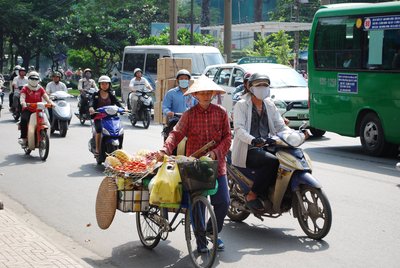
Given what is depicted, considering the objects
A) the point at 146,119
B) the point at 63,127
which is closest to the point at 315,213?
the point at 63,127

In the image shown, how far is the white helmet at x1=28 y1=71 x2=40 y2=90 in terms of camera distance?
15.1m

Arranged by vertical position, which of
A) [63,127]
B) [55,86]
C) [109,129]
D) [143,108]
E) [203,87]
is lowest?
[63,127]

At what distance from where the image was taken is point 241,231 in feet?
27.9

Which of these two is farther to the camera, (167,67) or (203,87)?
(167,67)

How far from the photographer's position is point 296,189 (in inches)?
307

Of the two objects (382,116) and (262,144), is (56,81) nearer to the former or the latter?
(382,116)

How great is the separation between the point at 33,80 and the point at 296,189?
8608 mm

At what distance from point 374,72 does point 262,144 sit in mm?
7778

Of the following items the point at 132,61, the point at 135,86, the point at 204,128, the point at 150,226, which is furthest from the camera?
the point at 132,61

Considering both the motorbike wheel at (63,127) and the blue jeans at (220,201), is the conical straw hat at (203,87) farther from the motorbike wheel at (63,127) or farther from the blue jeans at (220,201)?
the motorbike wheel at (63,127)

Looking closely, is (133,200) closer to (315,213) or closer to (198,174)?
(198,174)

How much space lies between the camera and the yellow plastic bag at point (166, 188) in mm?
6633

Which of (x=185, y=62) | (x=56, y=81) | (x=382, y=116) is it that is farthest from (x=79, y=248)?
(x=185, y=62)

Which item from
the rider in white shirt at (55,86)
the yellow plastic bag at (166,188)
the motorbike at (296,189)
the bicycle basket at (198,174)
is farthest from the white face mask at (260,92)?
the rider in white shirt at (55,86)
